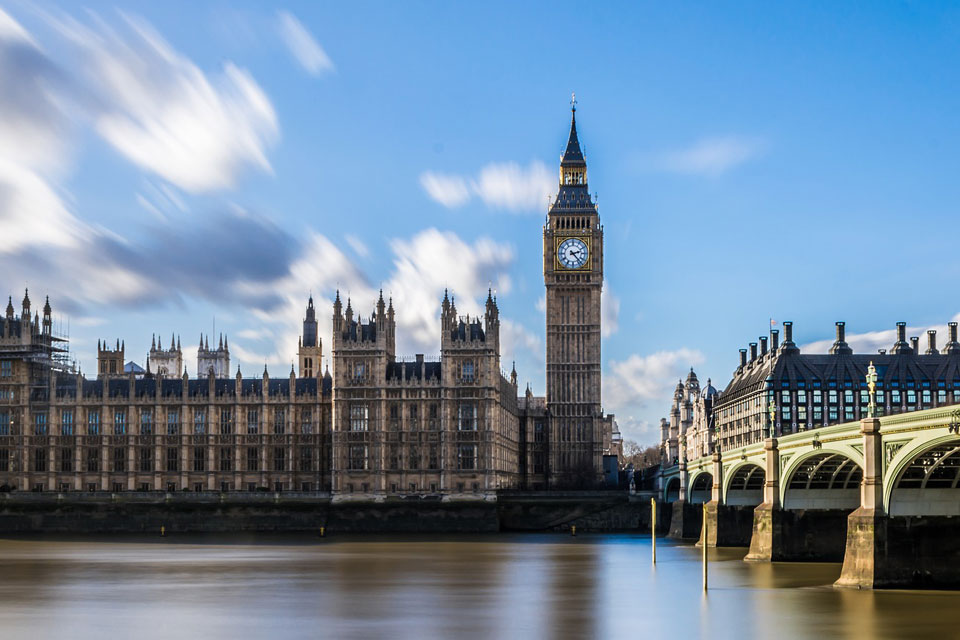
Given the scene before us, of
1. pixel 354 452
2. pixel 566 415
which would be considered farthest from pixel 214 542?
pixel 566 415

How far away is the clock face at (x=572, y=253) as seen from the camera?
17175 centimetres

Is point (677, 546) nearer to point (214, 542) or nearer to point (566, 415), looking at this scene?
point (214, 542)

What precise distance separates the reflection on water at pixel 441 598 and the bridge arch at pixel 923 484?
4.77 m

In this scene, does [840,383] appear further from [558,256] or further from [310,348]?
[310,348]

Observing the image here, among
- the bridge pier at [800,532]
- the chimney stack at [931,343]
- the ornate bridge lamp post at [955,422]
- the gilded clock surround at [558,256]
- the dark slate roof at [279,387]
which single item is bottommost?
the bridge pier at [800,532]

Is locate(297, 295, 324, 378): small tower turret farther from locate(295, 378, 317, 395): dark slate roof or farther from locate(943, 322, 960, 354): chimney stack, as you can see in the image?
locate(943, 322, 960, 354): chimney stack

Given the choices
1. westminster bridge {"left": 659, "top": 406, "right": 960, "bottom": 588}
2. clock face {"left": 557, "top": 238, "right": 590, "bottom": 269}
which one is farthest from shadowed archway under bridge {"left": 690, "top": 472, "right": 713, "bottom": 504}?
clock face {"left": 557, "top": 238, "right": 590, "bottom": 269}

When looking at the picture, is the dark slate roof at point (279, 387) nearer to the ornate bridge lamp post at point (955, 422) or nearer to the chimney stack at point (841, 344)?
the chimney stack at point (841, 344)

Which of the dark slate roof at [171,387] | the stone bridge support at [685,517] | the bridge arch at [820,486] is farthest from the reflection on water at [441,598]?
the dark slate roof at [171,387]

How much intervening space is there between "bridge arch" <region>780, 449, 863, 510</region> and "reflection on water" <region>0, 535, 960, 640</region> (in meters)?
5.28

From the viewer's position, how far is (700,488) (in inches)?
5162

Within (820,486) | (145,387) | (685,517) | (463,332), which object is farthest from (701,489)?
(145,387)

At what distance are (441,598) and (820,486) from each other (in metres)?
32.2

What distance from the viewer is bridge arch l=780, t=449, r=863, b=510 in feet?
270
